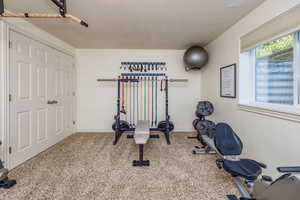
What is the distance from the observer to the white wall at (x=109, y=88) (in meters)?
4.57

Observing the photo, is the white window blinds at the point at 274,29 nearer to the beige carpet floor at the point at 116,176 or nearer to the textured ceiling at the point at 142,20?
the textured ceiling at the point at 142,20

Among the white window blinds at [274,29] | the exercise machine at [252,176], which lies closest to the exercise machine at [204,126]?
the exercise machine at [252,176]

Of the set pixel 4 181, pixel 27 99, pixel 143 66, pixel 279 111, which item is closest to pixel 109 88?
pixel 143 66

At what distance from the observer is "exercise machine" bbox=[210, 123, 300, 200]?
1166mm

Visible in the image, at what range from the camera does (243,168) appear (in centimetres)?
182

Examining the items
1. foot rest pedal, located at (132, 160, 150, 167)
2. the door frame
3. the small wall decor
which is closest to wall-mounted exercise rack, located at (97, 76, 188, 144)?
the small wall decor

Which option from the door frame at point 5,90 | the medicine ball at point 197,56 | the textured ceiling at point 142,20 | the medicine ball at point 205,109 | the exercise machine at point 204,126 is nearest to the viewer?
the textured ceiling at point 142,20

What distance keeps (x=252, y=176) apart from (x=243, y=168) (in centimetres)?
14

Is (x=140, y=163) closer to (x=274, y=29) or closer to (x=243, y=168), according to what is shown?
(x=243, y=168)

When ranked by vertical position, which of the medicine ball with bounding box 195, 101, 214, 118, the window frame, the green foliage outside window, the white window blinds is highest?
the white window blinds

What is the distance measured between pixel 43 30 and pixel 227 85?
375cm

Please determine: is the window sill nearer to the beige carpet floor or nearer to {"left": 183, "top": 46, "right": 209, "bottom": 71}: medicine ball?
the beige carpet floor

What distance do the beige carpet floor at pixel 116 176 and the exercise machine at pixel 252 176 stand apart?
0.31 meters

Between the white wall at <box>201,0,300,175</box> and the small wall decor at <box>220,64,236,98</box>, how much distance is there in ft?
0.33
